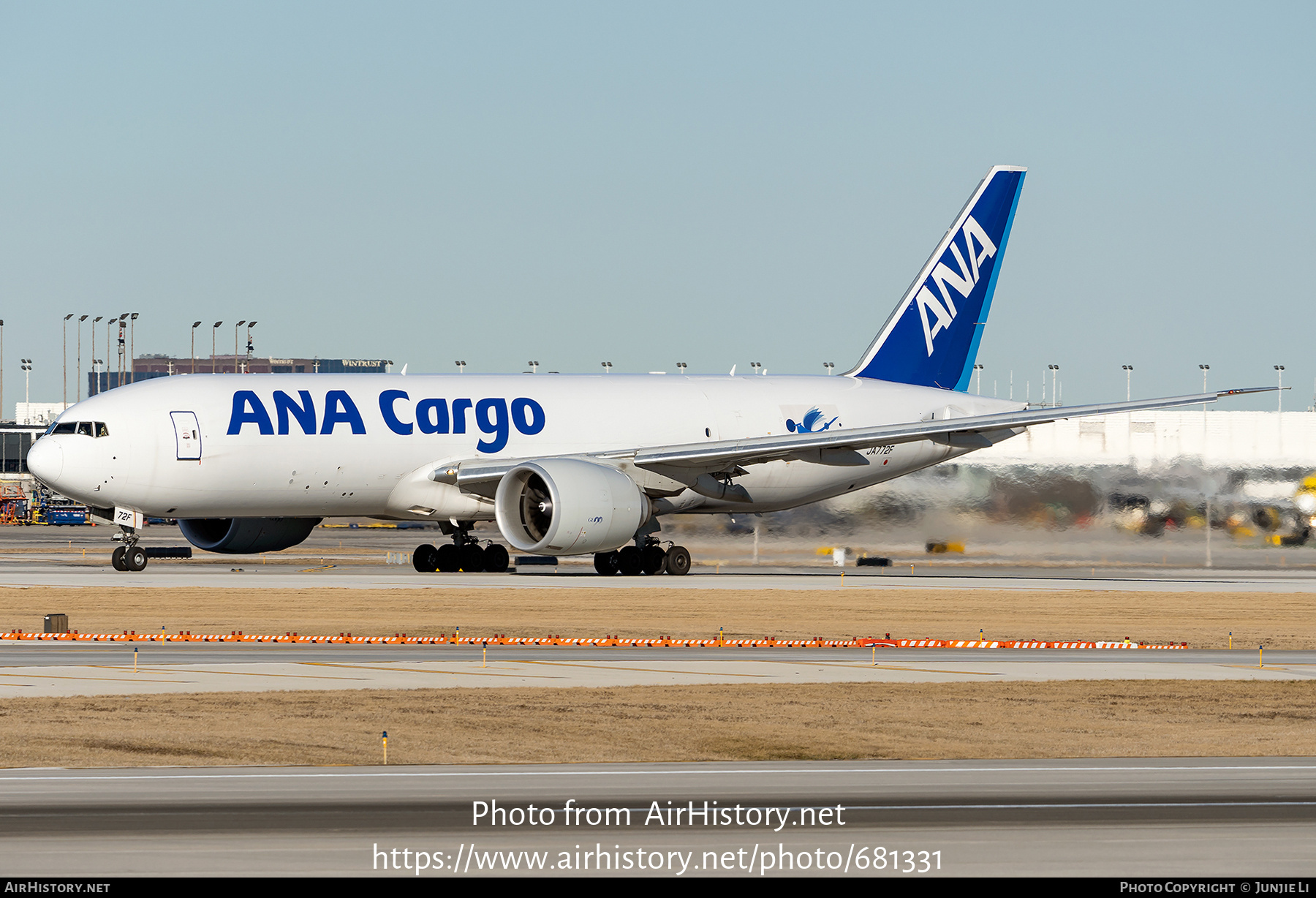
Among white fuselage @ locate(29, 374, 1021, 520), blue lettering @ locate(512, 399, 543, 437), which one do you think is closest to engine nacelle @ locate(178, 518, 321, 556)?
white fuselage @ locate(29, 374, 1021, 520)

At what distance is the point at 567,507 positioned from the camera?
120ft

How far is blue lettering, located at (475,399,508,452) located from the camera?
40469mm

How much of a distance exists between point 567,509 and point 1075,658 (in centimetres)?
1447

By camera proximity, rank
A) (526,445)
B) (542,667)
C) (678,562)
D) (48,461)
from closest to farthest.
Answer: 1. (542,667)
2. (48,461)
3. (526,445)
4. (678,562)

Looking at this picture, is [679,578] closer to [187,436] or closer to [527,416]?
[527,416]

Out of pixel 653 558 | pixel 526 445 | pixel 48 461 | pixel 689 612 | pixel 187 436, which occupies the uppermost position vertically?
pixel 187 436

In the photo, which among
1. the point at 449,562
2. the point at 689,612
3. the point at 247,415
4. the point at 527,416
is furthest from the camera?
the point at 449,562

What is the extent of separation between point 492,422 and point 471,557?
11.0 feet

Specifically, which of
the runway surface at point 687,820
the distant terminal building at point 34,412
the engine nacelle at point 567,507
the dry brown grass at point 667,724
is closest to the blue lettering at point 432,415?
the engine nacelle at point 567,507

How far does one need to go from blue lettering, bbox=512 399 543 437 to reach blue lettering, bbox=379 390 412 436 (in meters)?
2.78

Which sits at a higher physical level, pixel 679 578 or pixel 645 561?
pixel 645 561

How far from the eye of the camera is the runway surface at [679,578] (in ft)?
121

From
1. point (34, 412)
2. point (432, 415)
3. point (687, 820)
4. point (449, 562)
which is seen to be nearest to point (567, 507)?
point (432, 415)
